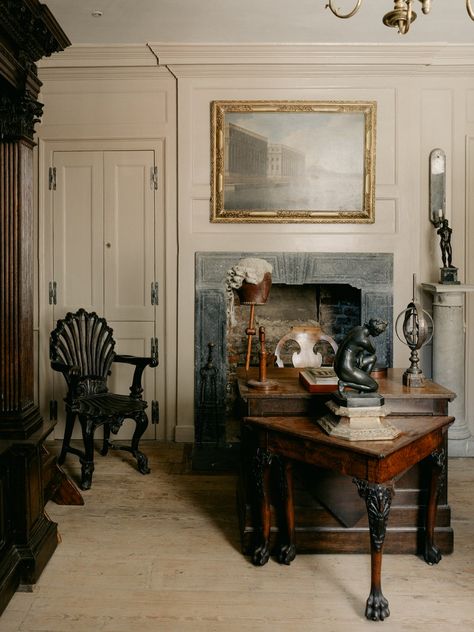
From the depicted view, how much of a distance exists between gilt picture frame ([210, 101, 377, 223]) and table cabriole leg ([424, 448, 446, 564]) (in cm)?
249

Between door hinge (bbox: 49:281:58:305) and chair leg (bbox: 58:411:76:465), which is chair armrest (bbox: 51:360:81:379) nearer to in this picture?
chair leg (bbox: 58:411:76:465)

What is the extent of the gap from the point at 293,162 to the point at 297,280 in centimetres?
96

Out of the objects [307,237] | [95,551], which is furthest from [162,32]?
[95,551]

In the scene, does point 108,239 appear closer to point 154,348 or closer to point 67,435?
point 154,348

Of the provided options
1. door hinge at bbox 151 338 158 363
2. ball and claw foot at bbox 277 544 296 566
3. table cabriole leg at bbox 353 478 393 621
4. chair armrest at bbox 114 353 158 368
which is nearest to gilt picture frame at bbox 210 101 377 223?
door hinge at bbox 151 338 158 363

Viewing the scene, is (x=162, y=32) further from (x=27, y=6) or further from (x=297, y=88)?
(x=27, y=6)

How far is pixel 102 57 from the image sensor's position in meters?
5.09

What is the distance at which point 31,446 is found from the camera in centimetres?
296

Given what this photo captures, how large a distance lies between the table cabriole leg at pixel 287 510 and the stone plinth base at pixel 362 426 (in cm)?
43

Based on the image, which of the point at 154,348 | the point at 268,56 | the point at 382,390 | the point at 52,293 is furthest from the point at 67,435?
the point at 268,56

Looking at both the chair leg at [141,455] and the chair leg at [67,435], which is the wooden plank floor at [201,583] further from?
the chair leg at [67,435]

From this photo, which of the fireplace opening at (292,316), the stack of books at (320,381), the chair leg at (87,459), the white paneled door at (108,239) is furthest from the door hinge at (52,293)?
the stack of books at (320,381)

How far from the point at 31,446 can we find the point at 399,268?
3368 millimetres

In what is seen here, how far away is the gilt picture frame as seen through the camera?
5.13 meters
